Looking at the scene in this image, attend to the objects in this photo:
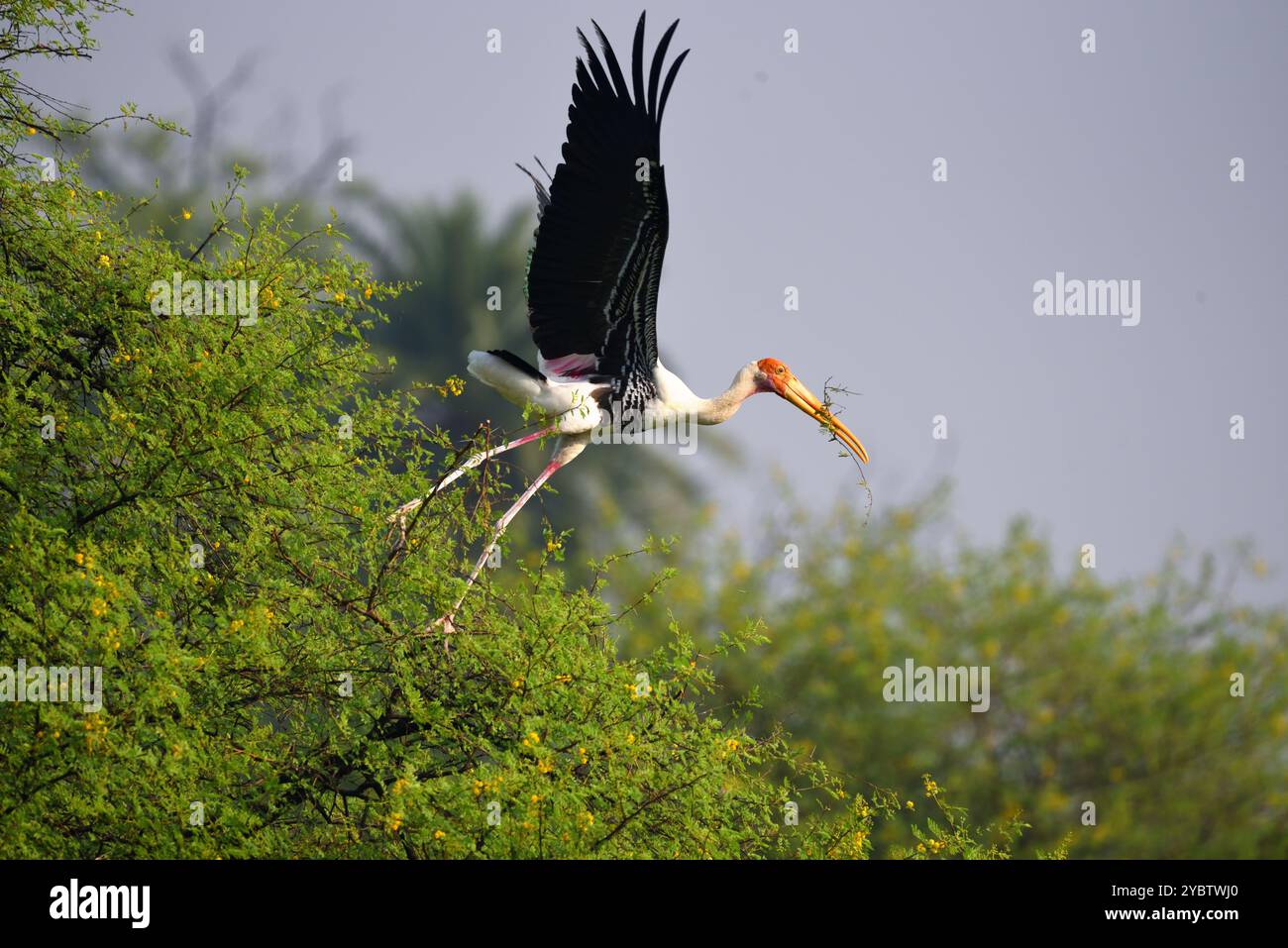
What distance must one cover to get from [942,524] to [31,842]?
41.4 ft

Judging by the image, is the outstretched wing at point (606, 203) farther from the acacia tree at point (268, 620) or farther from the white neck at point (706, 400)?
the acacia tree at point (268, 620)

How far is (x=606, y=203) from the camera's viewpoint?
754cm

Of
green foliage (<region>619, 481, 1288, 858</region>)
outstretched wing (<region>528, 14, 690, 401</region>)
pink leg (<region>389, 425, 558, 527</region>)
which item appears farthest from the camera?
green foliage (<region>619, 481, 1288, 858</region>)

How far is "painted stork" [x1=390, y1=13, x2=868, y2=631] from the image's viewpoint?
7492mm

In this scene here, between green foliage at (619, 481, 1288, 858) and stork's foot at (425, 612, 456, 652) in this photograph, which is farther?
green foliage at (619, 481, 1288, 858)

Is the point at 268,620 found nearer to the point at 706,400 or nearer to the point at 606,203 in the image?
the point at 606,203

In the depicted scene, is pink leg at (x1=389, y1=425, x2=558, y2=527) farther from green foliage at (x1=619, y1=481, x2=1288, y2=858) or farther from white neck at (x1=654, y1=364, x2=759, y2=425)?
green foliage at (x1=619, y1=481, x2=1288, y2=858)

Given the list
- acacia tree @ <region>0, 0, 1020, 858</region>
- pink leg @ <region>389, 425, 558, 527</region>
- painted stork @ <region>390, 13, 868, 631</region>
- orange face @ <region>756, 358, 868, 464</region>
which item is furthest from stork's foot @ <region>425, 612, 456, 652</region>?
orange face @ <region>756, 358, 868, 464</region>

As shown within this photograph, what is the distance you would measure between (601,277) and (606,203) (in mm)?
415

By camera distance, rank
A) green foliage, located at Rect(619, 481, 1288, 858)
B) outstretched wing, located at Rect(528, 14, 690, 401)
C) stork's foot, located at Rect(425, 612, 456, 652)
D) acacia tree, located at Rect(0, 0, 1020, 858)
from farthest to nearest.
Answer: green foliage, located at Rect(619, 481, 1288, 858)
outstretched wing, located at Rect(528, 14, 690, 401)
stork's foot, located at Rect(425, 612, 456, 652)
acacia tree, located at Rect(0, 0, 1020, 858)

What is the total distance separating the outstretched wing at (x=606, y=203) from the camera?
7.49m
